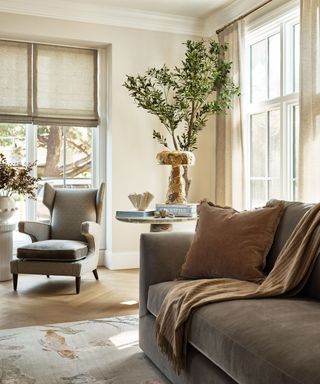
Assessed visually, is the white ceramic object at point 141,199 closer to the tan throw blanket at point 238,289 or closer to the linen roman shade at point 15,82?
the tan throw blanket at point 238,289

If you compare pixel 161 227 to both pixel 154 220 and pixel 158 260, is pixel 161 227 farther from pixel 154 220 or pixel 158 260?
pixel 158 260

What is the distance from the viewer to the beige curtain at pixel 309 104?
3.84 metres

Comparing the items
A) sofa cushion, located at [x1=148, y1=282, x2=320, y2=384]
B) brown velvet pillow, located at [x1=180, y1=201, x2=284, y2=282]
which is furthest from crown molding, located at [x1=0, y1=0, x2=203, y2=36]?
sofa cushion, located at [x1=148, y1=282, x2=320, y2=384]

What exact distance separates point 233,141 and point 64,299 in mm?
2427

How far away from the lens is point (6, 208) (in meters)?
4.76

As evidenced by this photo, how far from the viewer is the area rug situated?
238cm

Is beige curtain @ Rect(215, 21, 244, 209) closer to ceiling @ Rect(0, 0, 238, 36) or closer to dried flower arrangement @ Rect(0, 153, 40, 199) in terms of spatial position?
ceiling @ Rect(0, 0, 238, 36)

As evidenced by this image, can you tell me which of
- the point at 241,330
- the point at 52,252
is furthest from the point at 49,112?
the point at 241,330

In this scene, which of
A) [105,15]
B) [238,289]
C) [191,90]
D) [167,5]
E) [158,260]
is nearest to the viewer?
[238,289]

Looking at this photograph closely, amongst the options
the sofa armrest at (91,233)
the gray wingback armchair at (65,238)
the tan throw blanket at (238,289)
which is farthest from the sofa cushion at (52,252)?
the tan throw blanket at (238,289)

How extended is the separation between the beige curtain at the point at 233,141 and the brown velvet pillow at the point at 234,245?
99.2 inches

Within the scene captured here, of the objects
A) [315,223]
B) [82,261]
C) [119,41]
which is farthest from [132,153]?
[315,223]

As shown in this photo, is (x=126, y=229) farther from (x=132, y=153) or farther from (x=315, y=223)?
(x=315, y=223)

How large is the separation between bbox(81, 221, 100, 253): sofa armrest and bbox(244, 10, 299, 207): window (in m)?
1.65
